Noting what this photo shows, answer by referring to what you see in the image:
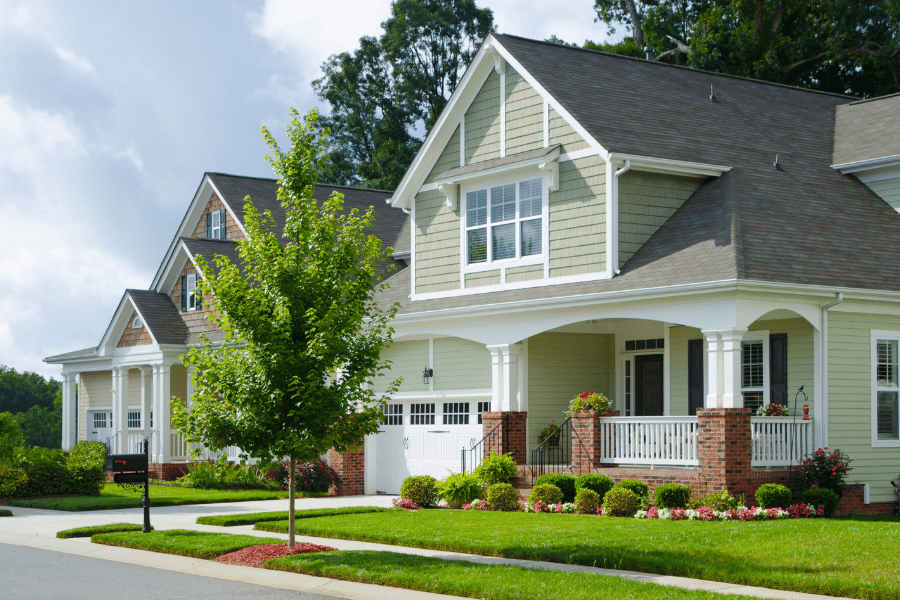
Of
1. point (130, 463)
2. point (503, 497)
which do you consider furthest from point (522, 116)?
point (130, 463)

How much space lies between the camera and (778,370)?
19.6m

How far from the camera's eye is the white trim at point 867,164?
21984mm

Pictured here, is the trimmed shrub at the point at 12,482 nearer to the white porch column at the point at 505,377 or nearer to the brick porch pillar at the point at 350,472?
the brick porch pillar at the point at 350,472

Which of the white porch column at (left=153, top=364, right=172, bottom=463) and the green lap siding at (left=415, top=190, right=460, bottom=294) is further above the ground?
the green lap siding at (left=415, top=190, right=460, bottom=294)

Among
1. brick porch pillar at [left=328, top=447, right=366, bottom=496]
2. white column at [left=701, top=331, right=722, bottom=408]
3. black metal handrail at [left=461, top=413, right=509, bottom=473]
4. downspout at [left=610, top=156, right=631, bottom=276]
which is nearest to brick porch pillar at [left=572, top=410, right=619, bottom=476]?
black metal handrail at [left=461, top=413, right=509, bottom=473]

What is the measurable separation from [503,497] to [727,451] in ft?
14.7

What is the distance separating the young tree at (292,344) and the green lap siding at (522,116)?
8662mm

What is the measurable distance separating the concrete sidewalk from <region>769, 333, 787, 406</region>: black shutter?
7995mm

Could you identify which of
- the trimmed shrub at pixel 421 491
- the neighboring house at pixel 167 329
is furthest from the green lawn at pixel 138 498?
the trimmed shrub at pixel 421 491

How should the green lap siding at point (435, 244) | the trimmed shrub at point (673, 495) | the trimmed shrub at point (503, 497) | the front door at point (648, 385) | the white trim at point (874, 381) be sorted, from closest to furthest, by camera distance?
the trimmed shrub at point (673, 495), the white trim at point (874, 381), the trimmed shrub at point (503, 497), the front door at point (648, 385), the green lap siding at point (435, 244)

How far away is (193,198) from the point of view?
120 ft

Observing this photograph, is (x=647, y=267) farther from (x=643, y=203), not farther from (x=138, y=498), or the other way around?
(x=138, y=498)

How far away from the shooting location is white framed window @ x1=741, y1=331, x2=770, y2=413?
1981 cm

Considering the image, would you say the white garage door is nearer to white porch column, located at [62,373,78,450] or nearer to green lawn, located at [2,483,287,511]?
green lawn, located at [2,483,287,511]
